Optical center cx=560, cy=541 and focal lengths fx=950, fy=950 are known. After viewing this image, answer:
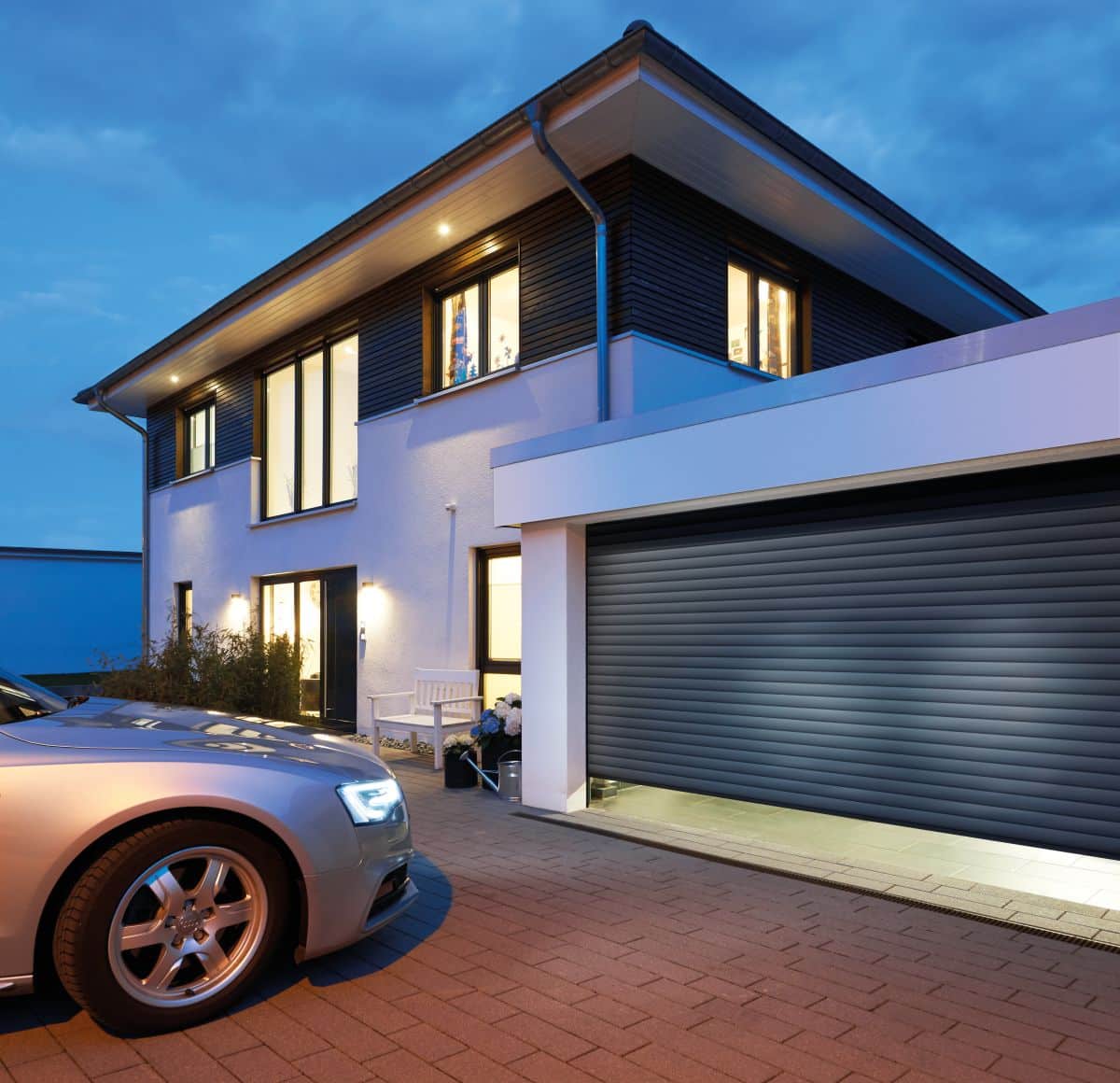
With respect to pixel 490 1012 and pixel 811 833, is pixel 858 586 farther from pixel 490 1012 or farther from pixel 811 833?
pixel 490 1012

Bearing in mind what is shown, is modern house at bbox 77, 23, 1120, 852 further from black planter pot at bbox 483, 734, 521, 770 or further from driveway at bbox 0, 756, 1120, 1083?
driveway at bbox 0, 756, 1120, 1083

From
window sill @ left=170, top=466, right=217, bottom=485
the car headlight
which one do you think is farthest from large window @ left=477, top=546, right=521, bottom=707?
window sill @ left=170, top=466, right=217, bottom=485

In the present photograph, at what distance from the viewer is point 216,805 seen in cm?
328

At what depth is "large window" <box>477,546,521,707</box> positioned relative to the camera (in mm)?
9727

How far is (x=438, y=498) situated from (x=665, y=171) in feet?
13.5

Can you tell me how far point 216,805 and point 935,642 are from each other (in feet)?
Result: 12.1

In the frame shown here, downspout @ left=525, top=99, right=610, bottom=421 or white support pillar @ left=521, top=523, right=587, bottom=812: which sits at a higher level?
downspout @ left=525, top=99, right=610, bottom=421

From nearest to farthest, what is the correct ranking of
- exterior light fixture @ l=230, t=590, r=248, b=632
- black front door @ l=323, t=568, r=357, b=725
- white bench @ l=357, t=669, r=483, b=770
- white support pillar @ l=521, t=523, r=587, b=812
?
1. white support pillar @ l=521, t=523, r=587, b=812
2. white bench @ l=357, t=669, r=483, b=770
3. black front door @ l=323, t=568, r=357, b=725
4. exterior light fixture @ l=230, t=590, r=248, b=632

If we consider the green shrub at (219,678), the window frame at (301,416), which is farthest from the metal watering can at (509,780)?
the window frame at (301,416)

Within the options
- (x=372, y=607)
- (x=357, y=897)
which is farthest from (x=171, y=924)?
(x=372, y=607)

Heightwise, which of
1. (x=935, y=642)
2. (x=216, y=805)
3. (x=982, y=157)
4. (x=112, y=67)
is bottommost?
(x=216, y=805)

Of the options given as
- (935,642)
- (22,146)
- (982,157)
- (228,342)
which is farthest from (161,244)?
(935,642)

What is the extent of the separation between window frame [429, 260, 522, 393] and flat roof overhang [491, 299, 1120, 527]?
11.5 feet

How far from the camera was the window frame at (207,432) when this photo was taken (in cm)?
1567
